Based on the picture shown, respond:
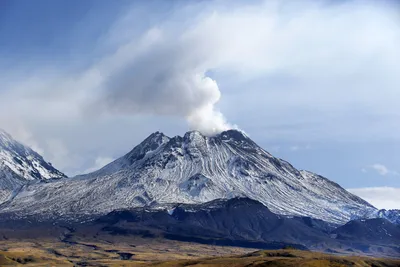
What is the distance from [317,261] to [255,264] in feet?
60.2

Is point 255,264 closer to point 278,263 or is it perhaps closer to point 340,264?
point 278,263

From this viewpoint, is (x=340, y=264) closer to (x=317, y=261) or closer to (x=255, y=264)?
(x=317, y=261)

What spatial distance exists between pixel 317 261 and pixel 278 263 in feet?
36.7

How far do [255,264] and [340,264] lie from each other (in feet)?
80.8

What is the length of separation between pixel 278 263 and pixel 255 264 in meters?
8.29

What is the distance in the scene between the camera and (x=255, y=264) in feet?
647

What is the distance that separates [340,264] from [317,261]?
23.0 feet

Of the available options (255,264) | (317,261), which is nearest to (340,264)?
(317,261)

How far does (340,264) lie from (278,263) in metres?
18.0

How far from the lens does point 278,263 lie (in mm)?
A: 191750

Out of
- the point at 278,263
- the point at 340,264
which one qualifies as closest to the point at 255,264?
the point at 278,263

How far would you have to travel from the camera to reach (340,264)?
Answer: 192625 millimetres

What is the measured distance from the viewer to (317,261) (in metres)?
192
